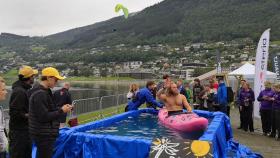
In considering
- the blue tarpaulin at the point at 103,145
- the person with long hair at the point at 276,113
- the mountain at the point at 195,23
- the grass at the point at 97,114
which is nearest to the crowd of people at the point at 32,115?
the blue tarpaulin at the point at 103,145

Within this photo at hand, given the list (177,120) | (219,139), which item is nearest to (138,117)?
(177,120)

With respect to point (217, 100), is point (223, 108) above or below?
below

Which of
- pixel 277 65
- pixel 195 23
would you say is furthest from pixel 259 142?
pixel 195 23

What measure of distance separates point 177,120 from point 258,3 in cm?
12739

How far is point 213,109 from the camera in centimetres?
1409

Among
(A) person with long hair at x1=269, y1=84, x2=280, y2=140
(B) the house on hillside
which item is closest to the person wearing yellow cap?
(A) person with long hair at x1=269, y1=84, x2=280, y2=140

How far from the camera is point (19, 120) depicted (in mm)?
6031

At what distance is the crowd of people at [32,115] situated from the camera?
5.45 m

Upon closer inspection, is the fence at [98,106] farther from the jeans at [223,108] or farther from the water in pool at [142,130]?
the jeans at [223,108]

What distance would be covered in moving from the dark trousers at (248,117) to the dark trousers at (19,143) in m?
8.98

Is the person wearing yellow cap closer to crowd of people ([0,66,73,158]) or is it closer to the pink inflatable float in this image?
crowd of people ([0,66,73,158])

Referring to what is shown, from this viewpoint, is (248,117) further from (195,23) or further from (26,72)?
(195,23)

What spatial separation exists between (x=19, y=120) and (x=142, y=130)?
395cm

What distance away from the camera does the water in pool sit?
27.0ft
